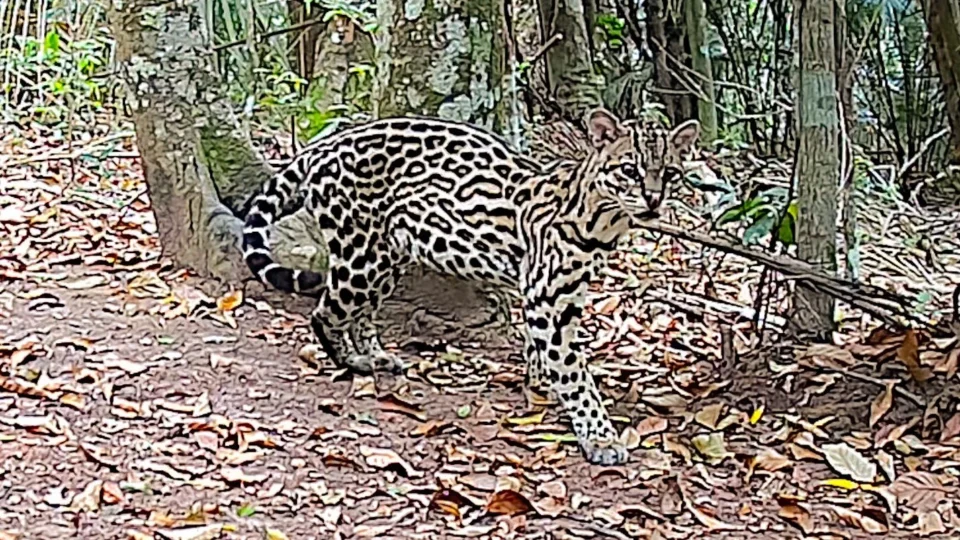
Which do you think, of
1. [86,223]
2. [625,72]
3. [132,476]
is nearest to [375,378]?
[132,476]

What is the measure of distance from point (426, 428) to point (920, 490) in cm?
162

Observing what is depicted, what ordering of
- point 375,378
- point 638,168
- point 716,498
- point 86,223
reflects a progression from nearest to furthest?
point 716,498 < point 638,168 < point 375,378 < point 86,223

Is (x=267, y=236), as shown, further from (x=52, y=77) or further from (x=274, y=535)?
(x=52, y=77)

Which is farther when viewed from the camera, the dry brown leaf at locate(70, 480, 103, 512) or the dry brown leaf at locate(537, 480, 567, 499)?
the dry brown leaf at locate(537, 480, 567, 499)

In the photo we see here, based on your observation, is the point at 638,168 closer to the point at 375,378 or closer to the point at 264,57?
the point at 375,378

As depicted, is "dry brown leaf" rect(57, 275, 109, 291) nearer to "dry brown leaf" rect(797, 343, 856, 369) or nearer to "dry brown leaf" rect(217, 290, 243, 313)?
"dry brown leaf" rect(217, 290, 243, 313)

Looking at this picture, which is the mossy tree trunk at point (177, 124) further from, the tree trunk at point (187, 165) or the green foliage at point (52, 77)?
the green foliage at point (52, 77)

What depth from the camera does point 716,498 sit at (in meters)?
4.29

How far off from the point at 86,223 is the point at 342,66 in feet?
10.0

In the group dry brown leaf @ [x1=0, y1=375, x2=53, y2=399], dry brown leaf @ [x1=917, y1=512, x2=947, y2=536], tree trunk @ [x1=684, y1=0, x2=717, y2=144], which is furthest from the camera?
tree trunk @ [x1=684, y1=0, x2=717, y2=144]

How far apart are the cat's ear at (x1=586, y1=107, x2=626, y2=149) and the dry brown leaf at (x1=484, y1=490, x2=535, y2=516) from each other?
1322 mm

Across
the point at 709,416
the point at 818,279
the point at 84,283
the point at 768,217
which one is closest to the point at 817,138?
the point at 818,279

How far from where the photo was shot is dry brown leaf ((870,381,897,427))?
188 inches

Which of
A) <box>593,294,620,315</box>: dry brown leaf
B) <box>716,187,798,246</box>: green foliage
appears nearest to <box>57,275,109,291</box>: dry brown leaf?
<box>593,294,620,315</box>: dry brown leaf
